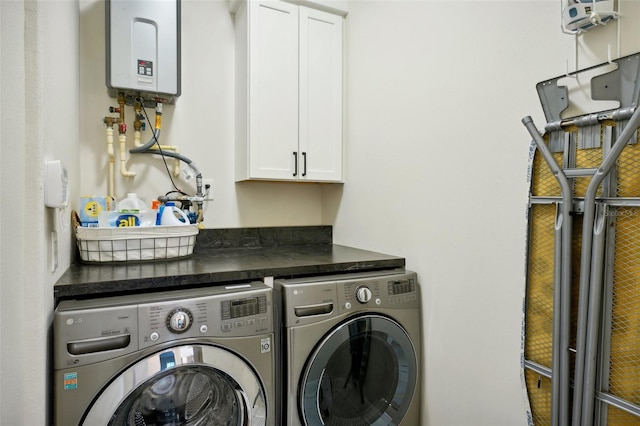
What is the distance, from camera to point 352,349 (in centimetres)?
163

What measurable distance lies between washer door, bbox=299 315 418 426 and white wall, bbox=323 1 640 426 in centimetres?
14

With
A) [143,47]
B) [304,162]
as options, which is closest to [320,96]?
[304,162]

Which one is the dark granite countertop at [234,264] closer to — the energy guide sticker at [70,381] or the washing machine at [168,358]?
the washing machine at [168,358]

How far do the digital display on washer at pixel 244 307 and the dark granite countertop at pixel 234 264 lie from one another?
0.50ft

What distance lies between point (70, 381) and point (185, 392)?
400 mm

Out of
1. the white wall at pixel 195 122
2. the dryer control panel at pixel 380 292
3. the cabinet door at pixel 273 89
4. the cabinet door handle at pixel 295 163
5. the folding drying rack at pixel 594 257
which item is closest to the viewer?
the folding drying rack at pixel 594 257

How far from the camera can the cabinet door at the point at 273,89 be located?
208cm

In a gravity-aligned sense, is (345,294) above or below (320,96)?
below

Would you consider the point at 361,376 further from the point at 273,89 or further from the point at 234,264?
the point at 273,89

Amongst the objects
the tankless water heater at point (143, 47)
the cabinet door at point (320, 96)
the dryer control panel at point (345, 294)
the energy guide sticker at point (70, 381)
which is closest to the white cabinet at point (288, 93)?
the cabinet door at point (320, 96)

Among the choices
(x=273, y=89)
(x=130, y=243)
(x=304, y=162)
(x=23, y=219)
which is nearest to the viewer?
(x=23, y=219)

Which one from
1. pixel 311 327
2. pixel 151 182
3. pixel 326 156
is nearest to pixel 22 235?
pixel 311 327

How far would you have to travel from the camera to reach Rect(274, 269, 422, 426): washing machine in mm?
1500

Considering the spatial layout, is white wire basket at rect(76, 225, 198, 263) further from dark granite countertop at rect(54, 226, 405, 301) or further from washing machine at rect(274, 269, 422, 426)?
washing machine at rect(274, 269, 422, 426)
